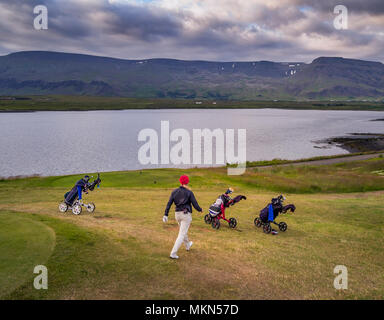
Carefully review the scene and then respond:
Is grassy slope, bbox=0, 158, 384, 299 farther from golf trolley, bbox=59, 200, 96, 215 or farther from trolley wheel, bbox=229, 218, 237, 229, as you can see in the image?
golf trolley, bbox=59, 200, 96, 215

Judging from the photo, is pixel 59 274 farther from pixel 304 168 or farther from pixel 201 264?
pixel 304 168

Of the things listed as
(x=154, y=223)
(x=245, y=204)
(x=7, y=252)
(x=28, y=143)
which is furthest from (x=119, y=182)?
(x=28, y=143)

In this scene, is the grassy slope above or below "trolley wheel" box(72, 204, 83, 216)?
below

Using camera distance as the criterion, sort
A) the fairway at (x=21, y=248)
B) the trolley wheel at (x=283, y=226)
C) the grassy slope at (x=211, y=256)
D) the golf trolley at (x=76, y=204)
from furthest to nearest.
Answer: the golf trolley at (x=76, y=204)
the trolley wheel at (x=283, y=226)
the grassy slope at (x=211, y=256)
the fairway at (x=21, y=248)

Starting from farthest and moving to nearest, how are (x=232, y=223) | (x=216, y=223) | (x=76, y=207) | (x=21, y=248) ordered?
1. (x=76, y=207)
2. (x=232, y=223)
3. (x=216, y=223)
4. (x=21, y=248)

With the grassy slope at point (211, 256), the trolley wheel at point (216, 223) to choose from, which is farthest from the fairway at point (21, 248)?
the trolley wheel at point (216, 223)

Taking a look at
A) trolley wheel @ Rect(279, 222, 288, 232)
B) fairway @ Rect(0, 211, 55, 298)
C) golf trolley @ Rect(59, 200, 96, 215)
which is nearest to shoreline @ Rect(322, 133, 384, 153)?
trolley wheel @ Rect(279, 222, 288, 232)

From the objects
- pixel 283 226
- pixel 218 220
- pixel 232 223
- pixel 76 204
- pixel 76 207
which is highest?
pixel 76 204

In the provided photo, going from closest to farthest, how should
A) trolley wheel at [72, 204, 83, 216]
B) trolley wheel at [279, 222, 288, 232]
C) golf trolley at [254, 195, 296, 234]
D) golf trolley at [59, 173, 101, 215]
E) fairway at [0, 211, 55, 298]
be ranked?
fairway at [0, 211, 55, 298], golf trolley at [254, 195, 296, 234], trolley wheel at [279, 222, 288, 232], golf trolley at [59, 173, 101, 215], trolley wheel at [72, 204, 83, 216]

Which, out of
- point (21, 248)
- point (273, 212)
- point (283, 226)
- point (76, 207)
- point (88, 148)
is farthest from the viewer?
point (88, 148)

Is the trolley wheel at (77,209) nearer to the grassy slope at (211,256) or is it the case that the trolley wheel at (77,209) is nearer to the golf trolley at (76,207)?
the golf trolley at (76,207)

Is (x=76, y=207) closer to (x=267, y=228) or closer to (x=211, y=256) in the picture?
(x=211, y=256)

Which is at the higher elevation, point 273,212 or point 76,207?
point 273,212

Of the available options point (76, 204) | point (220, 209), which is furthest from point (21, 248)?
point (220, 209)
